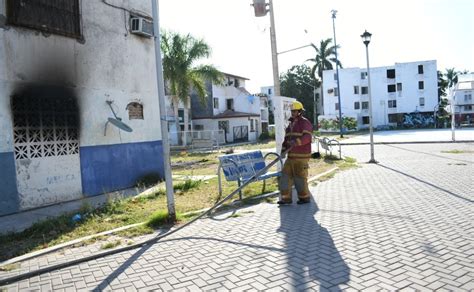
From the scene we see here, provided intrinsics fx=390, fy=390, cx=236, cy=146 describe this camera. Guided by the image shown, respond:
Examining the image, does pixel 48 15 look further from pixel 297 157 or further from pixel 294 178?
pixel 294 178

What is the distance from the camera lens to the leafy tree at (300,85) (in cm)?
6488

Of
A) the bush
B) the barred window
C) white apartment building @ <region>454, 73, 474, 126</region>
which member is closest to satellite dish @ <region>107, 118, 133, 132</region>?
the barred window

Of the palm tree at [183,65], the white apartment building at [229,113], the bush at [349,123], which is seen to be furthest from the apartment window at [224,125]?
the bush at [349,123]

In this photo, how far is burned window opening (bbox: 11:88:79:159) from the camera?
8.54 m

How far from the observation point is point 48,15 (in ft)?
30.1

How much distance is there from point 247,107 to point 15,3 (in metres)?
37.0

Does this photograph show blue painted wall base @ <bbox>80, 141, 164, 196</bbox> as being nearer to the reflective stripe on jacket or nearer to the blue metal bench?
the blue metal bench

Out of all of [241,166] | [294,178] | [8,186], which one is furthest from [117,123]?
[294,178]

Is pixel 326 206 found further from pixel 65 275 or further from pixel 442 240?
pixel 65 275

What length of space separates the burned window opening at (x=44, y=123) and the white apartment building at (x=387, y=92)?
53.7 meters

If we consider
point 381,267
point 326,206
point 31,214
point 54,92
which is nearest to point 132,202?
point 31,214

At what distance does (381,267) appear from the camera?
4.22 m

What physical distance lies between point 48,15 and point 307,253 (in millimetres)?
8164

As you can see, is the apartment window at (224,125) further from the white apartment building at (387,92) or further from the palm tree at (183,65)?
the white apartment building at (387,92)
